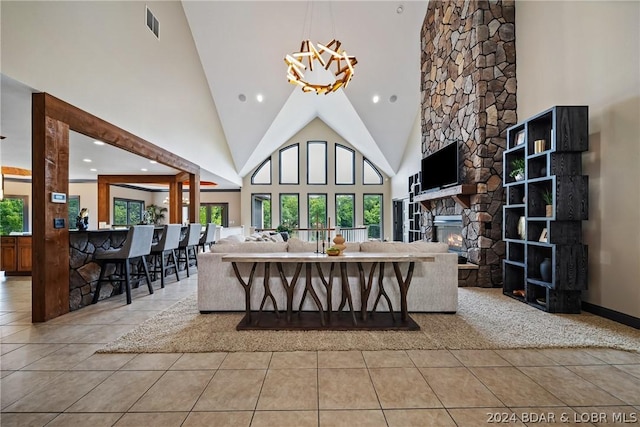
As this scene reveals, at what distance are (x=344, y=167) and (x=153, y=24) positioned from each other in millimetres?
8151

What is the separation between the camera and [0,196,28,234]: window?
893 centimetres

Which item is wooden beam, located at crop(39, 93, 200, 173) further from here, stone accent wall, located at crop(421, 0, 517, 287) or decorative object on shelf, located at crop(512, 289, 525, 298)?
decorative object on shelf, located at crop(512, 289, 525, 298)

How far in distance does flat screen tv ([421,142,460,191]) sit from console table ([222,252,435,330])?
10.0 ft

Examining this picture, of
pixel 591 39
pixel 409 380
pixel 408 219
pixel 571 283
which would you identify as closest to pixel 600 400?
A: pixel 409 380

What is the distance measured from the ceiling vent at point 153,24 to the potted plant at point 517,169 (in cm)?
626

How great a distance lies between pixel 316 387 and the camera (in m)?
2.08

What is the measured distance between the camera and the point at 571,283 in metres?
3.54

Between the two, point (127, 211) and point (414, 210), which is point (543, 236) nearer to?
point (414, 210)

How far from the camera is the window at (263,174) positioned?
1241cm

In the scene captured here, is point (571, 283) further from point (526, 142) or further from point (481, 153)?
point (481, 153)

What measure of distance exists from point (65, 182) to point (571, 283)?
232 inches

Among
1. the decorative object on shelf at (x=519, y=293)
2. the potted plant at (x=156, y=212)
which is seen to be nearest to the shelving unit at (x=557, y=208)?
the decorative object on shelf at (x=519, y=293)

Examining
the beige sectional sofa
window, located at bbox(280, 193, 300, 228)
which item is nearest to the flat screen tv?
the beige sectional sofa

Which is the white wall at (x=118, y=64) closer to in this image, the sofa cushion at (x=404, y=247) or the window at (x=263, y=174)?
the sofa cushion at (x=404, y=247)
